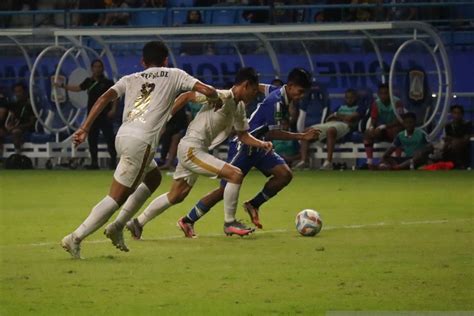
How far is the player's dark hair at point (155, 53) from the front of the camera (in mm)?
13336

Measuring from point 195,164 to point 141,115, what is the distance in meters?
2.12

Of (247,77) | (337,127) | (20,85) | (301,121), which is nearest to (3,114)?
(20,85)

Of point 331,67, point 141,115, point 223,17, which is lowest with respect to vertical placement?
point 331,67

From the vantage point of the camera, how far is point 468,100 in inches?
1166

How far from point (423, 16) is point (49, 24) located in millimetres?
9666

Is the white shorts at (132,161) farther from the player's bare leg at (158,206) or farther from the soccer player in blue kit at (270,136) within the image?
the soccer player in blue kit at (270,136)

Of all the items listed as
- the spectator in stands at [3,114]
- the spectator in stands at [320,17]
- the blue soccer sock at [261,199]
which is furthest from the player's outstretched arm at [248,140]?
the spectator in stands at [3,114]

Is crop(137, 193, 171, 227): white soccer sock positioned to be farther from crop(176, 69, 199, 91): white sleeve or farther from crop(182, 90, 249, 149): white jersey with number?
crop(176, 69, 199, 91): white sleeve

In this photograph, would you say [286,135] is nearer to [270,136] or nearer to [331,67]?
[270,136]

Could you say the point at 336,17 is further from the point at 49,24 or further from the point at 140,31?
the point at 49,24

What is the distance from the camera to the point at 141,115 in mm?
13305

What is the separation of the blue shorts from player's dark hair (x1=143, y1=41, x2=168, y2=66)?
10.2 ft

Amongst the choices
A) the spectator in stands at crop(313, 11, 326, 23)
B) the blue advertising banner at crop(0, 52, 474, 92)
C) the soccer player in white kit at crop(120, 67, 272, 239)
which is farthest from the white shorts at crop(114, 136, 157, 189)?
the spectator in stands at crop(313, 11, 326, 23)

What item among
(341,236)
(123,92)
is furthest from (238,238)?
(123,92)
